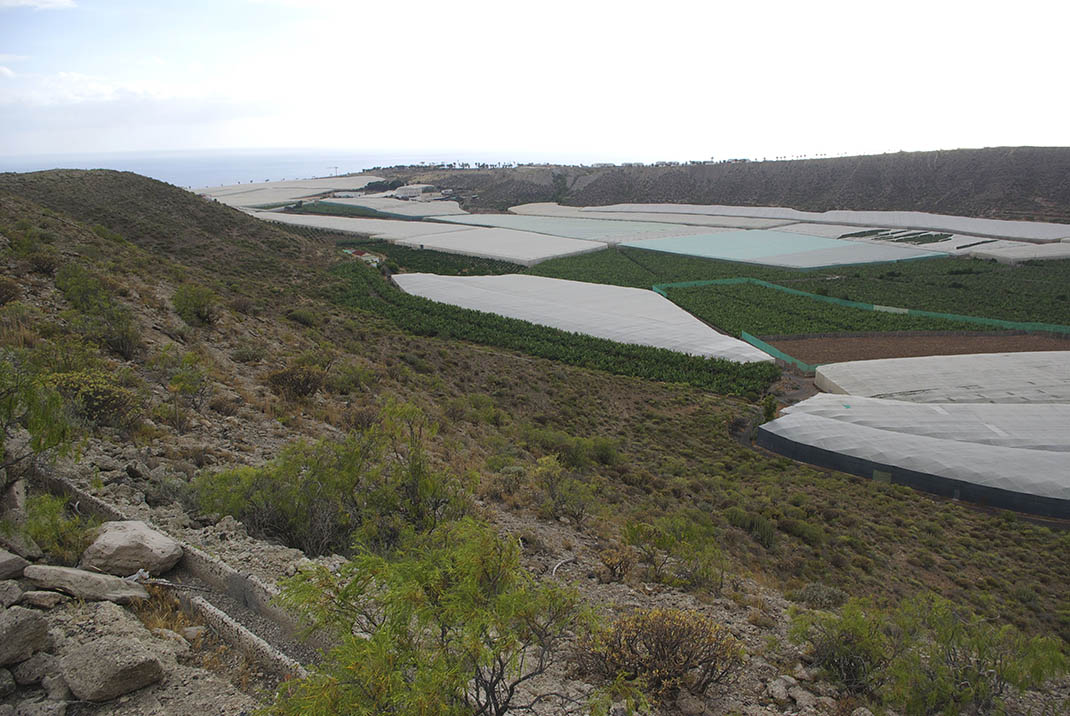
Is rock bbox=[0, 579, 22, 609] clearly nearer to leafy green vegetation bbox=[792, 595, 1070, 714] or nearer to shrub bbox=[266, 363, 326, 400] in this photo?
leafy green vegetation bbox=[792, 595, 1070, 714]

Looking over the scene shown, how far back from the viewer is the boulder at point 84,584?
4.48 meters

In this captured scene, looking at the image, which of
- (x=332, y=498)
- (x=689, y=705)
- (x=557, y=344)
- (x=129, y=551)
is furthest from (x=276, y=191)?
(x=689, y=705)

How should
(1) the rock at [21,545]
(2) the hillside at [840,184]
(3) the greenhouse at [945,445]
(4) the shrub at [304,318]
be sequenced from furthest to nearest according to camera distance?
(2) the hillside at [840,184]
(4) the shrub at [304,318]
(3) the greenhouse at [945,445]
(1) the rock at [21,545]

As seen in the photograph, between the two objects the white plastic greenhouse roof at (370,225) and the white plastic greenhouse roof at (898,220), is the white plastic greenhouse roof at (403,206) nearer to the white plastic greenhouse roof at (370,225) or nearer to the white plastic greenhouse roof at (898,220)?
the white plastic greenhouse roof at (370,225)

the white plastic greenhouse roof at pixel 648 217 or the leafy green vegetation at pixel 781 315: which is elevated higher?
the white plastic greenhouse roof at pixel 648 217

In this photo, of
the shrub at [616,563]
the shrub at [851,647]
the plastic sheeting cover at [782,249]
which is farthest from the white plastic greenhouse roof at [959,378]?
the plastic sheeting cover at [782,249]

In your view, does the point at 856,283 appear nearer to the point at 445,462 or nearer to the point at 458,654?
the point at 445,462

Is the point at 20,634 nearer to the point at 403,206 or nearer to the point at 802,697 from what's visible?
the point at 802,697

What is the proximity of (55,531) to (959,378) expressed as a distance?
2280 cm

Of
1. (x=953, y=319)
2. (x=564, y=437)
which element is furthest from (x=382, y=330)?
(x=953, y=319)

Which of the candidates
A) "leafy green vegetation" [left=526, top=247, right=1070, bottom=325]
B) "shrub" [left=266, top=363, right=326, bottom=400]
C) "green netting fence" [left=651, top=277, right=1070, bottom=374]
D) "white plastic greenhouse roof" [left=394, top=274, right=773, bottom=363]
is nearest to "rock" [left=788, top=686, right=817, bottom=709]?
"shrub" [left=266, top=363, right=326, bottom=400]

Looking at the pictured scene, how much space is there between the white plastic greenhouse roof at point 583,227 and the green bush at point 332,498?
50258 mm

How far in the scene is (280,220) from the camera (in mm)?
62688

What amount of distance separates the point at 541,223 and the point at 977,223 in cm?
4200
